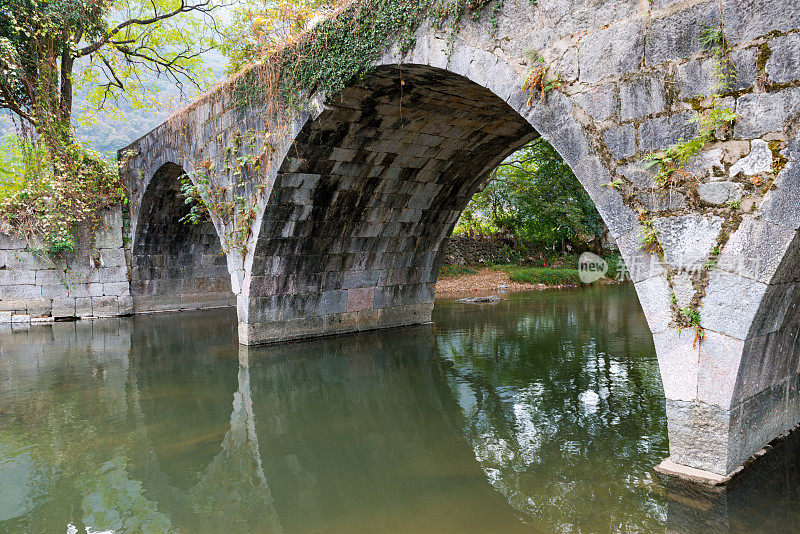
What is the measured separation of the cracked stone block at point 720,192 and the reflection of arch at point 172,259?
10.4 metres

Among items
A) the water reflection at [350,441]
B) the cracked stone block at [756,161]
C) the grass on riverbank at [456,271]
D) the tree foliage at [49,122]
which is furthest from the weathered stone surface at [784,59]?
the grass on riverbank at [456,271]

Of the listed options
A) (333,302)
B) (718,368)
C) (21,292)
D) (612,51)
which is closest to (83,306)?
(21,292)

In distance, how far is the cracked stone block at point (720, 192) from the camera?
9.49 ft

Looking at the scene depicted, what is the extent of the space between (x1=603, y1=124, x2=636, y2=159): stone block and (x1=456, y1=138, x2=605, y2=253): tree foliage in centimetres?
1020

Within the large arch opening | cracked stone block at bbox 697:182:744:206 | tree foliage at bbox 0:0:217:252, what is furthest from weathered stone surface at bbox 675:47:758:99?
tree foliage at bbox 0:0:217:252

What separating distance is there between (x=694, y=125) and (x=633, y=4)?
842 mm

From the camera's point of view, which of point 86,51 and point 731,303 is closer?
point 731,303

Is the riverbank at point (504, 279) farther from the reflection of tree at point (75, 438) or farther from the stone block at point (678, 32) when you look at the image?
the stone block at point (678, 32)

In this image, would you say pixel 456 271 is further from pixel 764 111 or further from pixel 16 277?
pixel 764 111

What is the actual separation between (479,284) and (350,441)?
1269 centimetres

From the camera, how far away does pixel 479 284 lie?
54.7ft

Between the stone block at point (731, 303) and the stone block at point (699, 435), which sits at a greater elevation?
the stone block at point (731, 303)

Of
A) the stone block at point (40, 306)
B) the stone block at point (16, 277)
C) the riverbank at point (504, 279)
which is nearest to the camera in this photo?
the stone block at point (16, 277)

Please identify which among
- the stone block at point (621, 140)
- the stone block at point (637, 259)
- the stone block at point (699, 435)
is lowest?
the stone block at point (699, 435)
